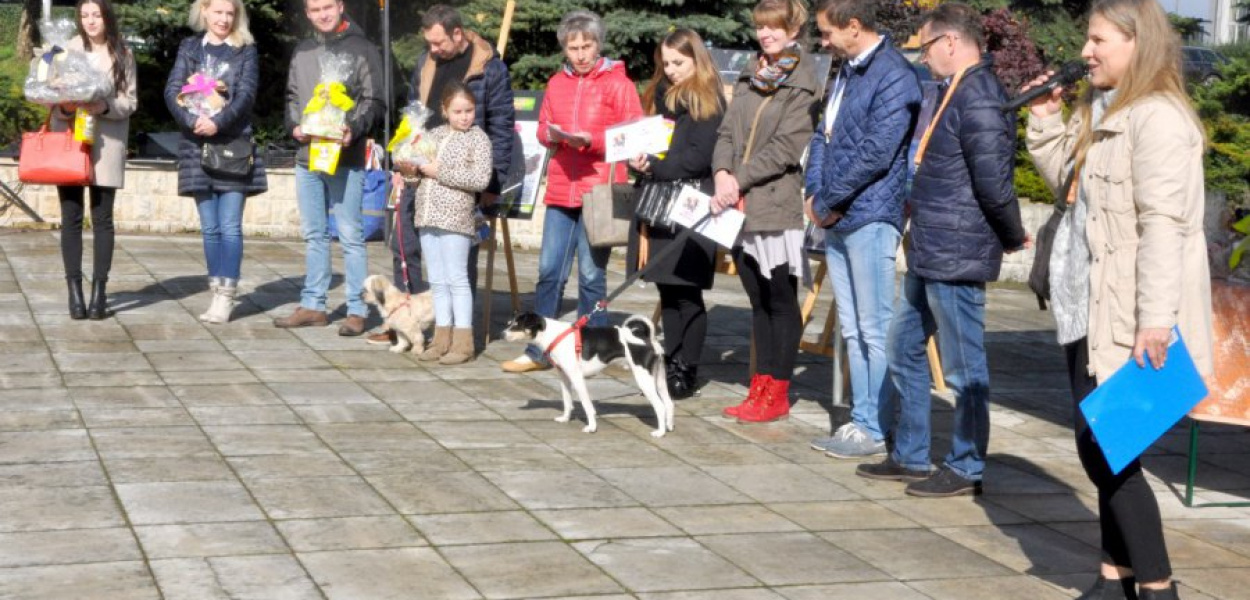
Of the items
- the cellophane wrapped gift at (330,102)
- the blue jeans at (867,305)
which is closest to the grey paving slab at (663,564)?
the blue jeans at (867,305)

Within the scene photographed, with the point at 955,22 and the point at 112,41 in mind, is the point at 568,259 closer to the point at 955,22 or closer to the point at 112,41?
the point at 112,41

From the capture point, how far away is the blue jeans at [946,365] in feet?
21.0

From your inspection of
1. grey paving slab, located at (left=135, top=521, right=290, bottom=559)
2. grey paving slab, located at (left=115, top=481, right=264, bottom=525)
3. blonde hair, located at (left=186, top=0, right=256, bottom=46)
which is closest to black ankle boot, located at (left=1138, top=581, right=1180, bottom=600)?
grey paving slab, located at (left=135, top=521, right=290, bottom=559)

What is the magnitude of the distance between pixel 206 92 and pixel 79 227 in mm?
1323

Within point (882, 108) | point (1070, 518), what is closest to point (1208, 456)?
point (1070, 518)

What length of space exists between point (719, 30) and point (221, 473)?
14141 millimetres

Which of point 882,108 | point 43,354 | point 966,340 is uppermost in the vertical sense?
point 882,108

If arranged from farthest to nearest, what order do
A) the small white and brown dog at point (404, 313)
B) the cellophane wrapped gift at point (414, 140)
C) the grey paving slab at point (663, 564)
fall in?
the small white and brown dog at point (404, 313), the cellophane wrapped gift at point (414, 140), the grey paving slab at point (663, 564)

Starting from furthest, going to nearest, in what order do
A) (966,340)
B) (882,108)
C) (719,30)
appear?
(719,30) → (882,108) → (966,340)

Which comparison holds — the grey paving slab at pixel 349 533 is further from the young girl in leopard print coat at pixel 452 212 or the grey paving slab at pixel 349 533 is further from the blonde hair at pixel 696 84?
the young girl in leopard print coat at pixel 452 212

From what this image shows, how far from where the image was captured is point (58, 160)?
10.2 m

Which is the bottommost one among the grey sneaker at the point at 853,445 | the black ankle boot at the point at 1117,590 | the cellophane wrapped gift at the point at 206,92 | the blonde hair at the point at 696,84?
the grey sneaker at the point at 853,445

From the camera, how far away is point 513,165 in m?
10.1

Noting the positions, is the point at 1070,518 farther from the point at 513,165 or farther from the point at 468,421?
the point at 513,165
